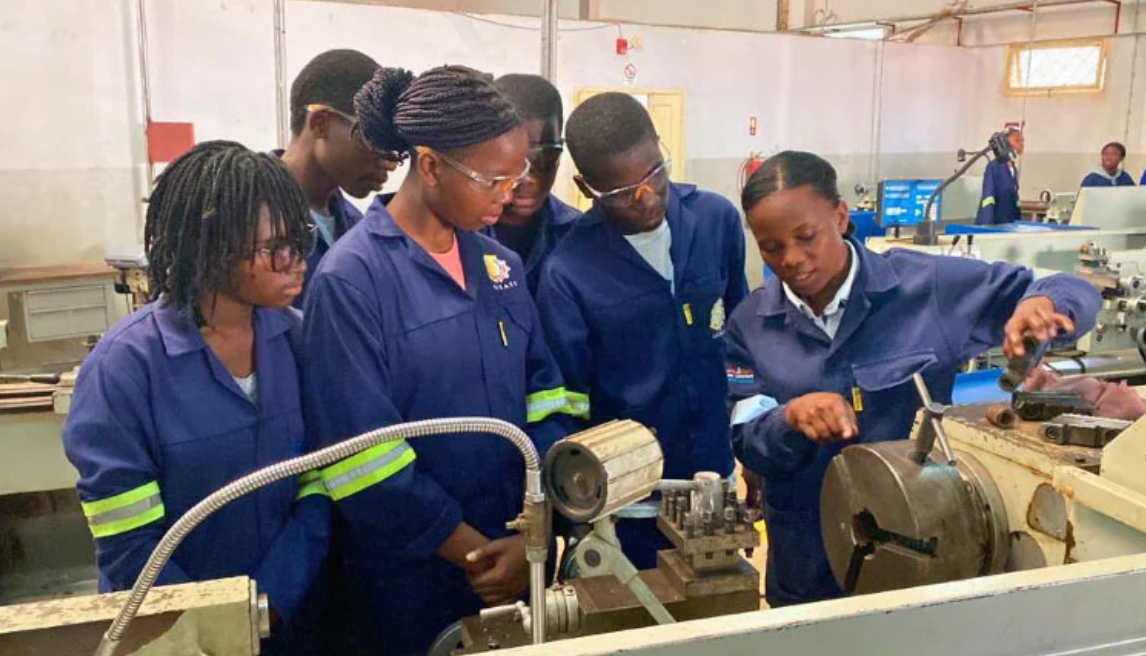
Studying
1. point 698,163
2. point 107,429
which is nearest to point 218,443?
point 107,429

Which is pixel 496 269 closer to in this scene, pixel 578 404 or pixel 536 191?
pixel 578 404

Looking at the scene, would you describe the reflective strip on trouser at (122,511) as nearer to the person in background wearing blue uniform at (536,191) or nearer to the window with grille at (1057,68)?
the person in background wearing blue uniform at (536,191)

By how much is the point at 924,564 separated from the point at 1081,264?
255 centimetres

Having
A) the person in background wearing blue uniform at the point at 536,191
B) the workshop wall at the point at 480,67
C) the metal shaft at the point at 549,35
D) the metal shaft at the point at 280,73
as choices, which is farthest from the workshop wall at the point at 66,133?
the person in background wearing blue uniform at the point at 536,191

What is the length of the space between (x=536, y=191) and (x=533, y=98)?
185 millimetres

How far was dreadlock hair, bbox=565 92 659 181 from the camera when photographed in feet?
5.18

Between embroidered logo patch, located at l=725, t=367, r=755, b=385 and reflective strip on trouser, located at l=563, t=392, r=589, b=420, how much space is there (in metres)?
0.25

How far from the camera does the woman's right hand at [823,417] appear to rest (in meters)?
1.17

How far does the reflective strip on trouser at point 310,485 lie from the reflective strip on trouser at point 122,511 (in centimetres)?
21

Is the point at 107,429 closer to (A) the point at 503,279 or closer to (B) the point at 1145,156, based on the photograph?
(A) the point at 503,279

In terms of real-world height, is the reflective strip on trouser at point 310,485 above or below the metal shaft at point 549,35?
below

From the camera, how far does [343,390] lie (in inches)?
47.5

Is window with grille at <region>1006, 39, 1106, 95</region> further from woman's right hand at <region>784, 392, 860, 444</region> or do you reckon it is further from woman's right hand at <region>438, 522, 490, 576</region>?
woman's right hand at <region>438, 522, 490, 576</region>

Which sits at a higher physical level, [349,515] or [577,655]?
[577,655]
